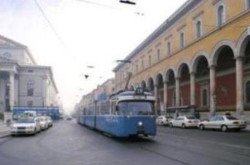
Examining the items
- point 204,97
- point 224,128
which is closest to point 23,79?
point 204,97

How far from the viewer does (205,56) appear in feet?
168

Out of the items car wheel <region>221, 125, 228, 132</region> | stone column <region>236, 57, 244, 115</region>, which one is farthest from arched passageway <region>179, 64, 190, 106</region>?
car wheel <region>221, 125, 228, 132</region>

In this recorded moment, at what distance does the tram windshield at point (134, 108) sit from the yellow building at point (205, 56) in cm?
1942

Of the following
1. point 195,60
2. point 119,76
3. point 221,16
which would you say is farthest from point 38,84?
point 221,16

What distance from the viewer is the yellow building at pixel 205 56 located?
4312 centimetres

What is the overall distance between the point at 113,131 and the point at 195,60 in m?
31.0

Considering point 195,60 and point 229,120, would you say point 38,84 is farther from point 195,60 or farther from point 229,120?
point 229,120

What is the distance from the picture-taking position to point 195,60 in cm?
5450

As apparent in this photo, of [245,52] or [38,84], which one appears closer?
[245,52]

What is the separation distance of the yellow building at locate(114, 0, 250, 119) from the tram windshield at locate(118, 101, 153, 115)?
19421mm

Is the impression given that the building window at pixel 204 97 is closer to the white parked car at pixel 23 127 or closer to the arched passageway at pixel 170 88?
the arched passageway at pixel 170 88

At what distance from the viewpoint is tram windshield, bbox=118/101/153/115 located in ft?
76.9

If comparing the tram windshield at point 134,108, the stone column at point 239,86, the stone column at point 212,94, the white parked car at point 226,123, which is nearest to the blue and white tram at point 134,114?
the tram windshield at point 134,108

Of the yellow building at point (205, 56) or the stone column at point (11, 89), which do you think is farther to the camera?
the stone column at point (11, 89)
